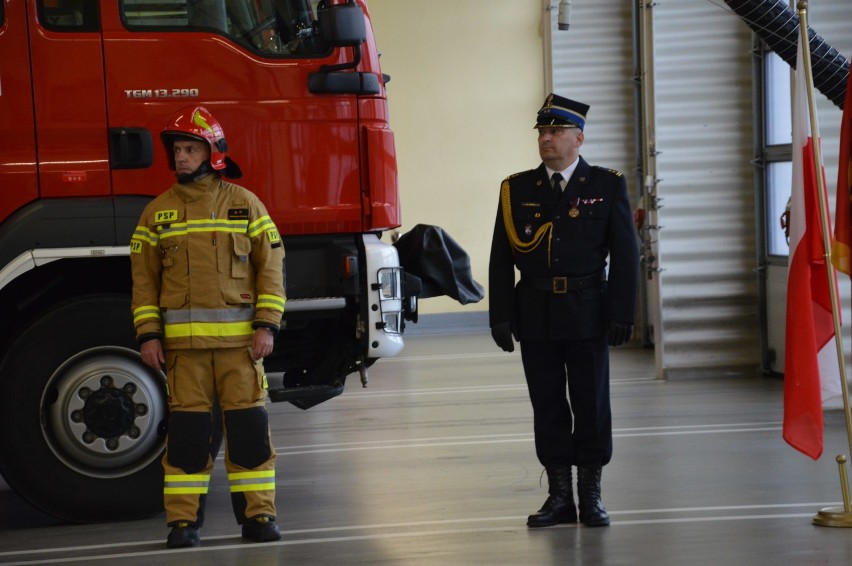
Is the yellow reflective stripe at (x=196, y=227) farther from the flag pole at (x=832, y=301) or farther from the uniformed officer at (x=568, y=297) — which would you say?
Result: the flag pole at (x=832, y=301)

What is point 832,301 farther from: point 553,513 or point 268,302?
point 268,302

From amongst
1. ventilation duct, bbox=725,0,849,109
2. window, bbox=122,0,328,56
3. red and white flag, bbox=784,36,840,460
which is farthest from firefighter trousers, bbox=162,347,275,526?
ventilation duct, bbox=725,0,849,109

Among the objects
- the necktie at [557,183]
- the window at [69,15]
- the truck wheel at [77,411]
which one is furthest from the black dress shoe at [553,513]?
the window at [69,15]

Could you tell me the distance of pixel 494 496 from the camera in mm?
6152

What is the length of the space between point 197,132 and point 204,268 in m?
0.57

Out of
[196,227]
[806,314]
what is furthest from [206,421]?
[806,314]

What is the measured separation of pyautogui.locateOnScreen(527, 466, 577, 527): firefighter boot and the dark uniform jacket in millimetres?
597

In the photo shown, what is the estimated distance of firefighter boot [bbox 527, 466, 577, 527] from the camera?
17.6 ft

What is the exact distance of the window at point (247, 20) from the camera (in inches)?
229

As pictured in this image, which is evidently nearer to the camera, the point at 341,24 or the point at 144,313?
the point at 144,313

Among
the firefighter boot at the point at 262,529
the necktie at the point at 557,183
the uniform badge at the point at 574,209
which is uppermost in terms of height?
the necktie at the point at 557,183

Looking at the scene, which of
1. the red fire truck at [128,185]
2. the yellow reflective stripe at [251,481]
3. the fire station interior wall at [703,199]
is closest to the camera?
the yellow reflective stripe at [251,481]

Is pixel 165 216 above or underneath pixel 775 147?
underneath

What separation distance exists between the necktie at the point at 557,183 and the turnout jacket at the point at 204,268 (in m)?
1.24
